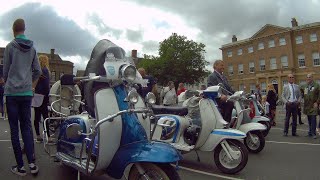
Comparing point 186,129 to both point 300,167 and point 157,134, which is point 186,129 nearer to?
point 157,134

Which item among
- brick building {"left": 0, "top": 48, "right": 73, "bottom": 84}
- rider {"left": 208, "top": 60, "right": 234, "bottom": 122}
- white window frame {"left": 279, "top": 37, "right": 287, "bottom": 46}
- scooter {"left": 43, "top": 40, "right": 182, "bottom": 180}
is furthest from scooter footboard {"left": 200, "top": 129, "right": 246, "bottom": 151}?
brick building {"left": 0, "top": 48, "right": 73, "bottom": 84}

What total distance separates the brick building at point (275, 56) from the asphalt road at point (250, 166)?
149ft

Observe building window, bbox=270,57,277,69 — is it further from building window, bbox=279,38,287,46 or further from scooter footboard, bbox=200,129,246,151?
scooter footboard, bbox=200,129,246,151

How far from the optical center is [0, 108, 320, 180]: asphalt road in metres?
4.87

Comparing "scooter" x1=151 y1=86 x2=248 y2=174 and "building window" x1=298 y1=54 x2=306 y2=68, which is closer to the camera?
"scooter" x1=151 y1=86 x2=248 y2=174

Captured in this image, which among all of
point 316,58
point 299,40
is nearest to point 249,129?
point 316,58

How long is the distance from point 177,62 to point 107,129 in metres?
51.6

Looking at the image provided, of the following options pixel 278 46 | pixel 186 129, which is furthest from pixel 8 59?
pixel 278 46

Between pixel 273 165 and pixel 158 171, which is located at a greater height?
pixel 158 171

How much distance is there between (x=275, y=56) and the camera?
177 ft

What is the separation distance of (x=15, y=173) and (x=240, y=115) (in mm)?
4368

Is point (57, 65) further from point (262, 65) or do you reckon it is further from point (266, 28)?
point (266, 28)

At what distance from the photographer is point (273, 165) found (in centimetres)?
580

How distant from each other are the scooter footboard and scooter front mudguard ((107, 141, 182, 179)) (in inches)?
78.8
